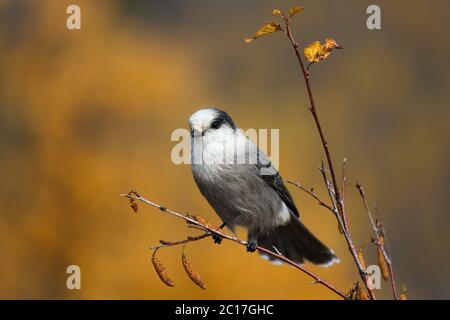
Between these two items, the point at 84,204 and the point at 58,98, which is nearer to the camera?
the point at 84,204

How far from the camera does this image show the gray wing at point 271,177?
3.66 m

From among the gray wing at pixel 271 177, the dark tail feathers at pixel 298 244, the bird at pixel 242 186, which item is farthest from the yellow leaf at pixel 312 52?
the dark tail feathers at pixel 298 244

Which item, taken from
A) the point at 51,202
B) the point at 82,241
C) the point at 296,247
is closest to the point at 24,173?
the point at 51,202

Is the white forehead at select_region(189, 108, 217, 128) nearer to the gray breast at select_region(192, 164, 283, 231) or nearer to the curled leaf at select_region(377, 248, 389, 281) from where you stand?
the gray breast at select_region(192, 164, 283, 231)

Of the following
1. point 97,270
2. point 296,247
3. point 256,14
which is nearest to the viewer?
point 296,247

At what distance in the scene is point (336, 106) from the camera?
436 inches

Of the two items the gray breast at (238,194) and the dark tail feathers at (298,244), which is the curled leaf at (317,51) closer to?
the gray breast at (238,194)

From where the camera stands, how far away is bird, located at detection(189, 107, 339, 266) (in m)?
3.24

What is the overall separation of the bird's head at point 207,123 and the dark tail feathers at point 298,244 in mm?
972

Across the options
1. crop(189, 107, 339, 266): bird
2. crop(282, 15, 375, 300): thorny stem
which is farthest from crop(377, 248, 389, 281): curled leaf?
crop(189, 107, 339, 266): bird

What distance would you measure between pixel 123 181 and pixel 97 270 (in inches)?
48.1

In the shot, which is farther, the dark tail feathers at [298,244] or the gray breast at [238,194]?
the dark tail feathers at [298,244]
